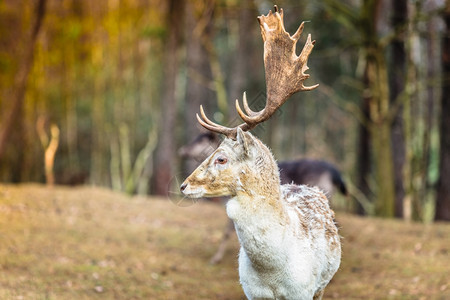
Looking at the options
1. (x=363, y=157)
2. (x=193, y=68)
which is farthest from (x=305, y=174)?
(x=193, y=68)

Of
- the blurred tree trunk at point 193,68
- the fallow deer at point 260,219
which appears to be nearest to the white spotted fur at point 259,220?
the fallow deer at point 260,219

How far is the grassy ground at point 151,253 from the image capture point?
7285 mm

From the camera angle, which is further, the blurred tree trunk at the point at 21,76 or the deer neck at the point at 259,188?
the blurred tree trunk at the point at 21,76

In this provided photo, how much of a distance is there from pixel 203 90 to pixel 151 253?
9666 millimetres

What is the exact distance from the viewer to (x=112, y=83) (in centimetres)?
2445

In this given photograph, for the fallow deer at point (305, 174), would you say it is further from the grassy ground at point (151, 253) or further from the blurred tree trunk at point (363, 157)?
the blurred tree trunk at point (363, 157)

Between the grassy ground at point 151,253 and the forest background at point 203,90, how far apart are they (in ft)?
4.58

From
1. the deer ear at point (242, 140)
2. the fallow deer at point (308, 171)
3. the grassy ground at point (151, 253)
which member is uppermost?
the deer ear at point (242, 140)

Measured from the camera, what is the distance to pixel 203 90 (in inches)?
730

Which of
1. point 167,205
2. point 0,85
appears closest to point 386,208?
point 167,205

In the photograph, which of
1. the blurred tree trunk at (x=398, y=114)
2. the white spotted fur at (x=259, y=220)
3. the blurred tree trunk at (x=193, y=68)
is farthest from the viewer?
the blurred tree trunk at (x=193, y=68)

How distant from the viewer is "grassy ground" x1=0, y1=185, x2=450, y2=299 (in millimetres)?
7285

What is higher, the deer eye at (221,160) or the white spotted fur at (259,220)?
the deer eye at (221,160)

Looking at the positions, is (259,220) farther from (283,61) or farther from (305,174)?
(305,174)
